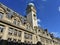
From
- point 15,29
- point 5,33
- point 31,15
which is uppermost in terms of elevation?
point 31,15

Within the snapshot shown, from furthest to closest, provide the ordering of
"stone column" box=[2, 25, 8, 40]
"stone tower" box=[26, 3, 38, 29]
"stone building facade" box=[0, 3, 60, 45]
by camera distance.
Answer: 1. "stone tower" box=[26, 3, 38, 29]
2. "stone building facade" box=[0, 3, 60, 45]
3. "stone column" box=[2, 25, 8, 40]

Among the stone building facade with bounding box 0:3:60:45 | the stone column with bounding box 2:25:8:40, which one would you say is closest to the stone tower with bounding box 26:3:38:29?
the stone building facade with bounding box 0:3:60:45

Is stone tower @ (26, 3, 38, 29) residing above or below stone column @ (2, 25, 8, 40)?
above

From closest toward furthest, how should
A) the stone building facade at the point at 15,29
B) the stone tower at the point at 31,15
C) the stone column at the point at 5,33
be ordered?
the stone column at the point at 5,33, the stone building facade at the point at 15,29, the stone tower at the point at 31,15

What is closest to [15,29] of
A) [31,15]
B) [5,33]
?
[5,33]

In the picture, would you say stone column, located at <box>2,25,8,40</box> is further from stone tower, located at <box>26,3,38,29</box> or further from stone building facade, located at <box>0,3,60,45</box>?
stone tower, located at <box>26,3,38,29</box>

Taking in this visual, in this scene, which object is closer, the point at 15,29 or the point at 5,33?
the point at 5,33

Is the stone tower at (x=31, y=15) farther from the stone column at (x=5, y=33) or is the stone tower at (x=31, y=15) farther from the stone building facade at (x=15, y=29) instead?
the stone column at (x=5, y=33)

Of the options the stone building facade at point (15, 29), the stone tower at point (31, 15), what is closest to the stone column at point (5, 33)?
the stone building facade at point (15, 29)

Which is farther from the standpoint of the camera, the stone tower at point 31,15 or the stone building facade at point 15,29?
the stone tower at point 31,15

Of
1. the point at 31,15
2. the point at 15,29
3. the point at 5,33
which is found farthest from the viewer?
the point at 31,15

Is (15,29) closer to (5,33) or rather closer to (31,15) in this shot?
(5,33)

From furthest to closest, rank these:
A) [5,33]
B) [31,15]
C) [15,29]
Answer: [31,15] < [15,29] < [5,33]

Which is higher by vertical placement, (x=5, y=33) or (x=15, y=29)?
(x=15, y=29)
